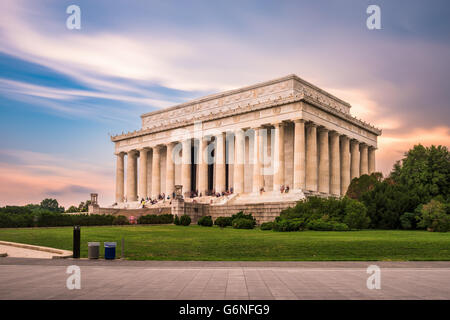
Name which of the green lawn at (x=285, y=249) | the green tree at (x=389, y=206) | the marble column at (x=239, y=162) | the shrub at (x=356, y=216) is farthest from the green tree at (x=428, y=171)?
the marble column at (x=239, y=162)

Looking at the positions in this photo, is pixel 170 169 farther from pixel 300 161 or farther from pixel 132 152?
pixel 300 161

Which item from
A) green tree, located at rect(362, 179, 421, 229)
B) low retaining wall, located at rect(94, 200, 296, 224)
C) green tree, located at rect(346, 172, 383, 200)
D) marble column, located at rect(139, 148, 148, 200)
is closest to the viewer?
green tree, located at rect(362, 179, 421, 229)

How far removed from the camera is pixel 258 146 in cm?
7275

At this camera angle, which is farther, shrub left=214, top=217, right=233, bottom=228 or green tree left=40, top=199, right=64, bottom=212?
green tree left=40, top=199, right=64, bottom=212

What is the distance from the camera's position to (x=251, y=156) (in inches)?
3120

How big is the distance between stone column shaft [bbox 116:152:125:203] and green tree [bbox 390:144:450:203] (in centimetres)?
6069

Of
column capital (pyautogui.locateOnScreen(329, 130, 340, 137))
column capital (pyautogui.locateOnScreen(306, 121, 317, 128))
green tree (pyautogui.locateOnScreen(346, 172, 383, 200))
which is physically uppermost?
column capital (pyautogui.locateOnScreen(306, 121, 317, 128))

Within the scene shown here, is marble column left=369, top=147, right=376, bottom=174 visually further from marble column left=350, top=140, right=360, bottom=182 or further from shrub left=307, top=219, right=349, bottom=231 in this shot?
shrub left=307, top=219, right=349, bottom=231

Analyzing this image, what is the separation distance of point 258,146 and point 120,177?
39157 mm

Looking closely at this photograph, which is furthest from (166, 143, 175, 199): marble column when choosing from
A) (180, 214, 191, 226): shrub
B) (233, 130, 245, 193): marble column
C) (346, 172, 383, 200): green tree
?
(346, 172, 383, 200): green tree

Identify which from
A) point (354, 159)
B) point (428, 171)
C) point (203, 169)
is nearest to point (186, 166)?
point (203, 169)

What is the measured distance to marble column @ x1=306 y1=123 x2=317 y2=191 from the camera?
70.0 meters

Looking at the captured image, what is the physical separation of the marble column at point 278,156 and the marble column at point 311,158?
4.16 m
